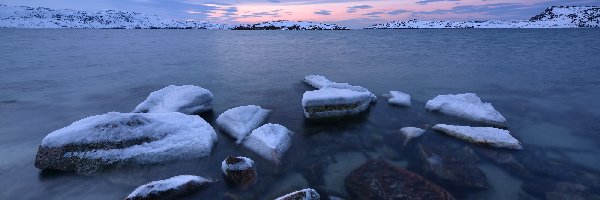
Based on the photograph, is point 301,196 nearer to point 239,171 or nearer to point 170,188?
point 239,171

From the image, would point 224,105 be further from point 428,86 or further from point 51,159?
point 428,86

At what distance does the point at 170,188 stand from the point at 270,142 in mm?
2437

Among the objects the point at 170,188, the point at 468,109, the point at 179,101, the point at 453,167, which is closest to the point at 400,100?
the point at 468,109

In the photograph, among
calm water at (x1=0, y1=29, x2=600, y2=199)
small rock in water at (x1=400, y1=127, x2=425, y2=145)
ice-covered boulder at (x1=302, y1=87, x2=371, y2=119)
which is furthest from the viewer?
ice-covered boulder at (x1=302, y1=87, x2=371, y2=119)

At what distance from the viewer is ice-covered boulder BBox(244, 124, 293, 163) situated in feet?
23.3

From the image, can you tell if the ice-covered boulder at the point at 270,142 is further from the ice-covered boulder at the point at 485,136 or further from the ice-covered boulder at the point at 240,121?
the ice-covered boulder at the point at 485,136

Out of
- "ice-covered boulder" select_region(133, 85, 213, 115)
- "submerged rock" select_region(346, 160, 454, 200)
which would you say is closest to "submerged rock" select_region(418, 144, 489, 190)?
"submerged rock" select_region(346, 160, 454, 200)

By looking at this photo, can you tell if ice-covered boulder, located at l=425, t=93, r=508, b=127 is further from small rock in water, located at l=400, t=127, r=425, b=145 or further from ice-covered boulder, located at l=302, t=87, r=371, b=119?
ice-covered boulder, located at l=302, t=87, r=371, b=119

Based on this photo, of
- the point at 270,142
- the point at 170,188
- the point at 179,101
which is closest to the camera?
the point at 170,188

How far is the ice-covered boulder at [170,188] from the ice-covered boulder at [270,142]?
1471 millimetres

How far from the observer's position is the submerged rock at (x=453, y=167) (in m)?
6.18

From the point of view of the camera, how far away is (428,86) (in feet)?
51.2

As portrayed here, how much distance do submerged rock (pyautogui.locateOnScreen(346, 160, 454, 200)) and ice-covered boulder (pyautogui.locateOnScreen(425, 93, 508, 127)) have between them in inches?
173

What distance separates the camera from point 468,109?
32.3 feet
